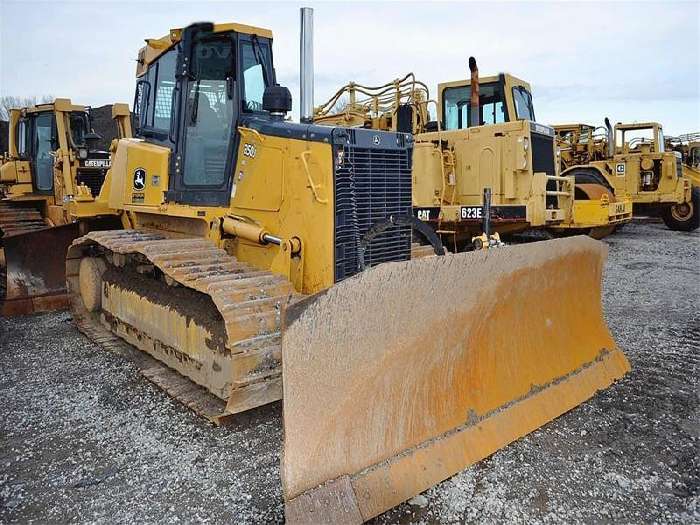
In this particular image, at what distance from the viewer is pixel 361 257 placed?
13.6 feet

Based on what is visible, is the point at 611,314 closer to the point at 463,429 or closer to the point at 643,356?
the point at 643,356

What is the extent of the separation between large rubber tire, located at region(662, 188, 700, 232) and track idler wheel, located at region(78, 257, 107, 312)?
15.4 meters

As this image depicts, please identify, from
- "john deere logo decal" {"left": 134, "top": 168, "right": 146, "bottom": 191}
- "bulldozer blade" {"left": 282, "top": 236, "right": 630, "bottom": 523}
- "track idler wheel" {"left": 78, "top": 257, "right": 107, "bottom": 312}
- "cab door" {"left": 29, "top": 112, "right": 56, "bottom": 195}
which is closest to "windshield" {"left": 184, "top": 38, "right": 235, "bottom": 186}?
"john deere logo decal" {"left": 134, "top": 168, "right": 146, "bottom": 191}

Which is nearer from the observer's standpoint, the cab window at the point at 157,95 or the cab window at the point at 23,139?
the cab window at the point at 157,95

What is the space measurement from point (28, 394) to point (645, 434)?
4412 mm

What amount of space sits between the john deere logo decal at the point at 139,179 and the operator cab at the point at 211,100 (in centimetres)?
46

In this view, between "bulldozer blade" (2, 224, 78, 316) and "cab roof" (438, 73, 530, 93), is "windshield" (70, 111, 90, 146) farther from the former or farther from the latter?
"cab roof" (438, 73, 530, 93)

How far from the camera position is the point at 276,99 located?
4.18 metres

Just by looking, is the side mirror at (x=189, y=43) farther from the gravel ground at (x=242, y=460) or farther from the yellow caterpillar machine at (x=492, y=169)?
the yellow caterpillar machine at (x=492, y=169)

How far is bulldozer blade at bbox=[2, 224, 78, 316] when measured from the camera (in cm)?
667

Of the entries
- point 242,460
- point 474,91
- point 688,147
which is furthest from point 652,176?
point 242,460

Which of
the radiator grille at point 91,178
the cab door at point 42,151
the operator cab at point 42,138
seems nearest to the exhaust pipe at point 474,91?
the radiator grille at point 91,178

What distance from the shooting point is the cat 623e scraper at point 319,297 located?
2756 mm

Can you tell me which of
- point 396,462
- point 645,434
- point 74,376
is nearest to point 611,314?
point 645,434
